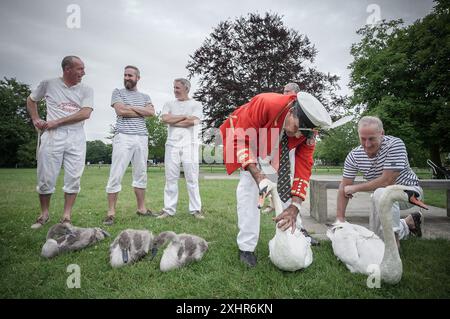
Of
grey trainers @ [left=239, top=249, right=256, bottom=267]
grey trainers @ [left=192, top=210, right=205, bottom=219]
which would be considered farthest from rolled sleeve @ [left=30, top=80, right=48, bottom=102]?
grey trainers @ [left=239, top=249, right=256, bottom=267]

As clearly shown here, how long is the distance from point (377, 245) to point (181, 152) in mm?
4067

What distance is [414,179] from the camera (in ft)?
13.8

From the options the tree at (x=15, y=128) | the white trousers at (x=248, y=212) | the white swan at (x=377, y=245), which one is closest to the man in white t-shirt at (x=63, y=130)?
the white trousers at (x=248, y=212)

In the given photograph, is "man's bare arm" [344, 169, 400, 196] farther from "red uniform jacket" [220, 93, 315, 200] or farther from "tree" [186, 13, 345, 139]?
"tree" [186, 13, 345, 139]

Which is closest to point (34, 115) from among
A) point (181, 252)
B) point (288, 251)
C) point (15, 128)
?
point (181, 252)

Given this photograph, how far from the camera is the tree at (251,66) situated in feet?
69.3

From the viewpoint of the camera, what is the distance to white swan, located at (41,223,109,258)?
3.41 meters

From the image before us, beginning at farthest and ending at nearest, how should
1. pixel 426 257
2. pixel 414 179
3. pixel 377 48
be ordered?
pixel 377 48 → pixel 414 179 → pixel 426 257

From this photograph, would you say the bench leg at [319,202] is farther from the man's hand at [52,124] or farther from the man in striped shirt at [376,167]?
the man's hand at [52,124]

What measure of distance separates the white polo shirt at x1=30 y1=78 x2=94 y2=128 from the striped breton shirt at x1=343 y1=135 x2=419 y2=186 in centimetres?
474

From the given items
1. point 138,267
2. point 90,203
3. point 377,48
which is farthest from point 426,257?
point 377,48

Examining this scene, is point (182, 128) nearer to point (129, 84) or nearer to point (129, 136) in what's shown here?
point (129, 136)

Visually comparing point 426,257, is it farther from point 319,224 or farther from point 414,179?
point 319,224

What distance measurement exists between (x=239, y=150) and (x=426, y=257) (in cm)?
277
